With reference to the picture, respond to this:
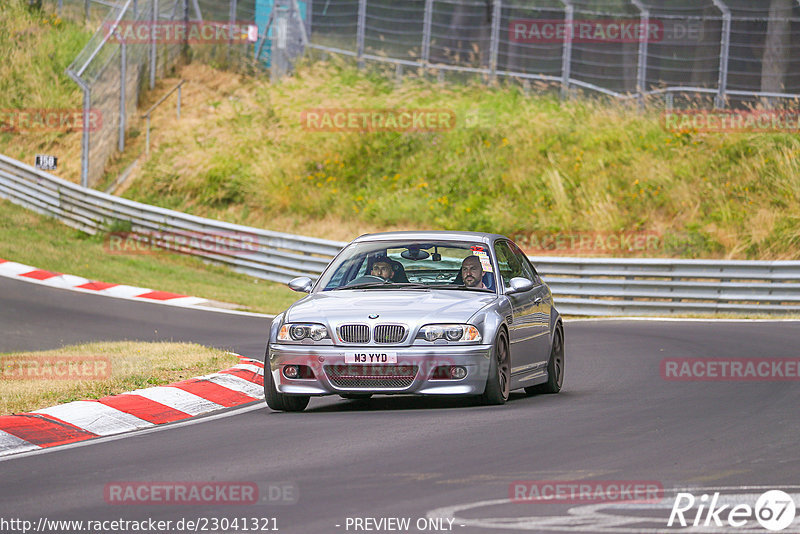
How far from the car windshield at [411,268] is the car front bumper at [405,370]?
1.11 meters

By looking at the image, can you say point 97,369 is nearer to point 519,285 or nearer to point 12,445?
point 12,445

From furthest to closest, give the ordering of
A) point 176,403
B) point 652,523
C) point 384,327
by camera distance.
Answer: point 176,403 → point 384,327 → point 652,523

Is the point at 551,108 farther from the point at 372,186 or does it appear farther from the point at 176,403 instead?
the point at 176,403

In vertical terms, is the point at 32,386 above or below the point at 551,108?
below

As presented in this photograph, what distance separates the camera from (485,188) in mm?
31875

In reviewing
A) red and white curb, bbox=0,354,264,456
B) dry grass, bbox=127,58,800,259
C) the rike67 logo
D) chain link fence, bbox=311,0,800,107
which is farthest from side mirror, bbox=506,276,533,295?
chain link fence, bbox=311,0,800,107

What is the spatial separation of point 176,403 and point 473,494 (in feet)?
15.5

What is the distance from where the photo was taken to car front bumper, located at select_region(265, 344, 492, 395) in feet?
32.1

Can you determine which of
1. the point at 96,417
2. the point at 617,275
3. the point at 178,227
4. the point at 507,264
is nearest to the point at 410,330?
the point at 507,264

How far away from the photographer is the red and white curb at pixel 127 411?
900 centimetres

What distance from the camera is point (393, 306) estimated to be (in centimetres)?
1007

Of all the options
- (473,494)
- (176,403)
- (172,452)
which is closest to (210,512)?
(473,494)

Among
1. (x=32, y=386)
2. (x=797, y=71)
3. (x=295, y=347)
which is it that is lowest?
(x=32, y=386)

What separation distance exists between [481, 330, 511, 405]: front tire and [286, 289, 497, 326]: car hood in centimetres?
34
